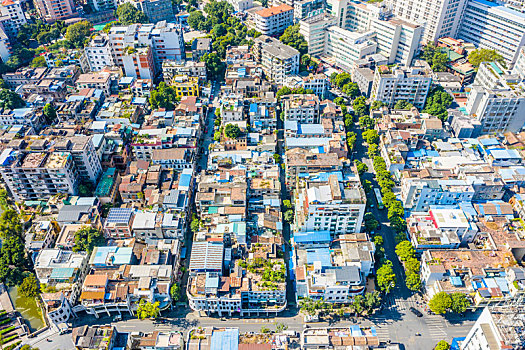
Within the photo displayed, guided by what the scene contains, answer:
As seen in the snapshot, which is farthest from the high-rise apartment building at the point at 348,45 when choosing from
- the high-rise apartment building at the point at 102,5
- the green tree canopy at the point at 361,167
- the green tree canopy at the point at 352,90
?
the high-rise apartment building at the point at 102,5

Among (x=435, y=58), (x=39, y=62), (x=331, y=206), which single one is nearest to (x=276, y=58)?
(x=435, y=58)

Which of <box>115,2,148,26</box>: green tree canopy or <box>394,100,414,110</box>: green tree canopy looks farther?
<box>115,2,148,26</box>: green tree canopy

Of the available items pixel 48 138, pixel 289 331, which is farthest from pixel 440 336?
pixel 48 138

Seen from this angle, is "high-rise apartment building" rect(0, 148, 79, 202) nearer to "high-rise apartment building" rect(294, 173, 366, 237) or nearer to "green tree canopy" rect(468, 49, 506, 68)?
"high-rise apartment building" rect(294, 173, 366, 237)

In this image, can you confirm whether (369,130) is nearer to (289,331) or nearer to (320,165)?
(320,165)

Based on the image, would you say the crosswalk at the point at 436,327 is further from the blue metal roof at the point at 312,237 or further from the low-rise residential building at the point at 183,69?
the low-rise residential building at the point at 183,69

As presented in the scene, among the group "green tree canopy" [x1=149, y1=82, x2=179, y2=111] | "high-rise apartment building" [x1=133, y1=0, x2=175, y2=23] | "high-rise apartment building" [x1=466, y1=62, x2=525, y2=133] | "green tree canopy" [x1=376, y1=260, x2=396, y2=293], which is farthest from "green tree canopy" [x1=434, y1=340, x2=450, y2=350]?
"high-rise apartment building" [x1=133, y1=0, x2=175, y2=23]
